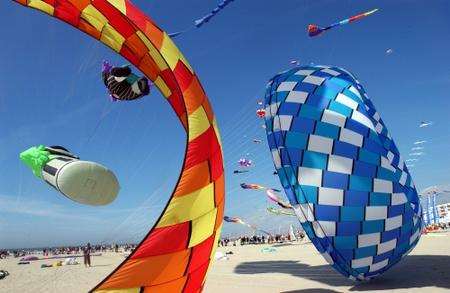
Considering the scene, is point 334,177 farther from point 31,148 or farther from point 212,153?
point 31,148

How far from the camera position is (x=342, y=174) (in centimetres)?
930

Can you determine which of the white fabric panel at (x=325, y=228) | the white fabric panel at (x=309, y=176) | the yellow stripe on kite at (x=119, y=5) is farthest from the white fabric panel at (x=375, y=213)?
the yellow stripe on kite at (x=119, y=5)

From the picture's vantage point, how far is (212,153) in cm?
530

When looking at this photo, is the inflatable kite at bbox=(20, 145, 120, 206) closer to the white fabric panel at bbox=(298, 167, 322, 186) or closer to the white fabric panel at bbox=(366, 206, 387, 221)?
the white fabric panel at bbox=(298, 167, 322, 186)

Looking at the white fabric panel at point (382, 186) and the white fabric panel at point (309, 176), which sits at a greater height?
the white fabric panel at point (309, 176)

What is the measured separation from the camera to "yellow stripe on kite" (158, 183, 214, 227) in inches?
182

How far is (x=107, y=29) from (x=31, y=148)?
2.39m

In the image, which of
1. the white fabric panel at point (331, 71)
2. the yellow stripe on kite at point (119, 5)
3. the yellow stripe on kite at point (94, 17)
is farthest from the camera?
the white fabric panel at point (331, 71)

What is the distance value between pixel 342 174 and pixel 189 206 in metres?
5.44

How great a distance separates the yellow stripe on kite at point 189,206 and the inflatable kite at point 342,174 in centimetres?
472

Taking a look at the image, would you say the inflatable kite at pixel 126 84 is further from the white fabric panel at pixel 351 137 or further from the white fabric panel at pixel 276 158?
the white fabric panel at pixel 351 137

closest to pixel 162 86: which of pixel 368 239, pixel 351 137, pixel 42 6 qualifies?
pixel 42 6

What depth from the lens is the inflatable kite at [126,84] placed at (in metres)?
9.24

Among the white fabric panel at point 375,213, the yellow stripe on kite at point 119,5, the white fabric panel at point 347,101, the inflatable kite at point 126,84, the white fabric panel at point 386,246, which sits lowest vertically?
the white fabric panel at point 386,246
